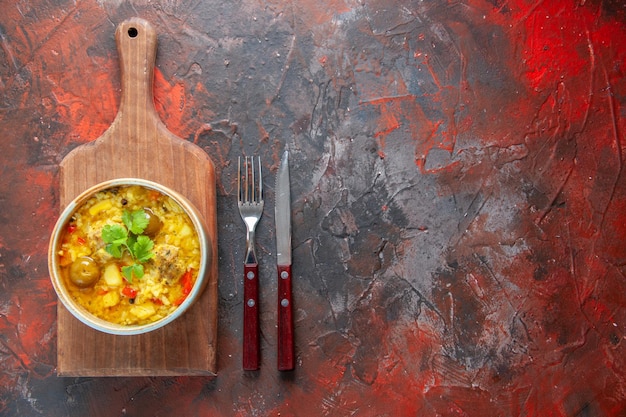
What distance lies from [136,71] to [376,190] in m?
1.13

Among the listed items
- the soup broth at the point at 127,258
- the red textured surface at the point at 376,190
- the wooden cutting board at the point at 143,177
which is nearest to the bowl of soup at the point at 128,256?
the soup broth at the point at 127,258

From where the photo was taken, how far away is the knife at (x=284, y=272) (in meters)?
2.43

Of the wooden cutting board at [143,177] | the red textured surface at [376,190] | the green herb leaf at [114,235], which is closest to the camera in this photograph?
the green herb leaf at [114,235]

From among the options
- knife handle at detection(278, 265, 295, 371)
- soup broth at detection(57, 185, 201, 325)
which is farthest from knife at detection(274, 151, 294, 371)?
soup broth at detection(57, 185, 201, 325)

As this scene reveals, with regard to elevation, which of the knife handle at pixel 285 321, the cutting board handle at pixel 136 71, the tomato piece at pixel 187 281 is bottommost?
the knife handle at pixel 285 321

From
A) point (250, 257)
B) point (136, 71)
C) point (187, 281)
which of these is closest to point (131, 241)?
point (187, 281)

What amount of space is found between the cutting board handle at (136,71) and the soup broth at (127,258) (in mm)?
368

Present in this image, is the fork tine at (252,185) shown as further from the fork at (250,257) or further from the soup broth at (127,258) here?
the soup broth at (127,258)

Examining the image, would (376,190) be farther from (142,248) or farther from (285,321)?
(142,248)

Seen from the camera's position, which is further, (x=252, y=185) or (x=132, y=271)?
(x=252, y=185)

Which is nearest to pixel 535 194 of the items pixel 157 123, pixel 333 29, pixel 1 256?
pixel 333 29

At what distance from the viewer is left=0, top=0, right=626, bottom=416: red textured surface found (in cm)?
248

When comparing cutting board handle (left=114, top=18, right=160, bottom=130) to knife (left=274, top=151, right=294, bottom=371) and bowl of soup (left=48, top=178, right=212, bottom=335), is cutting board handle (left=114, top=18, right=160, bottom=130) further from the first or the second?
knife (left=274, top=151, right=294, bottom=371)

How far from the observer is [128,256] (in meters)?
2.15
